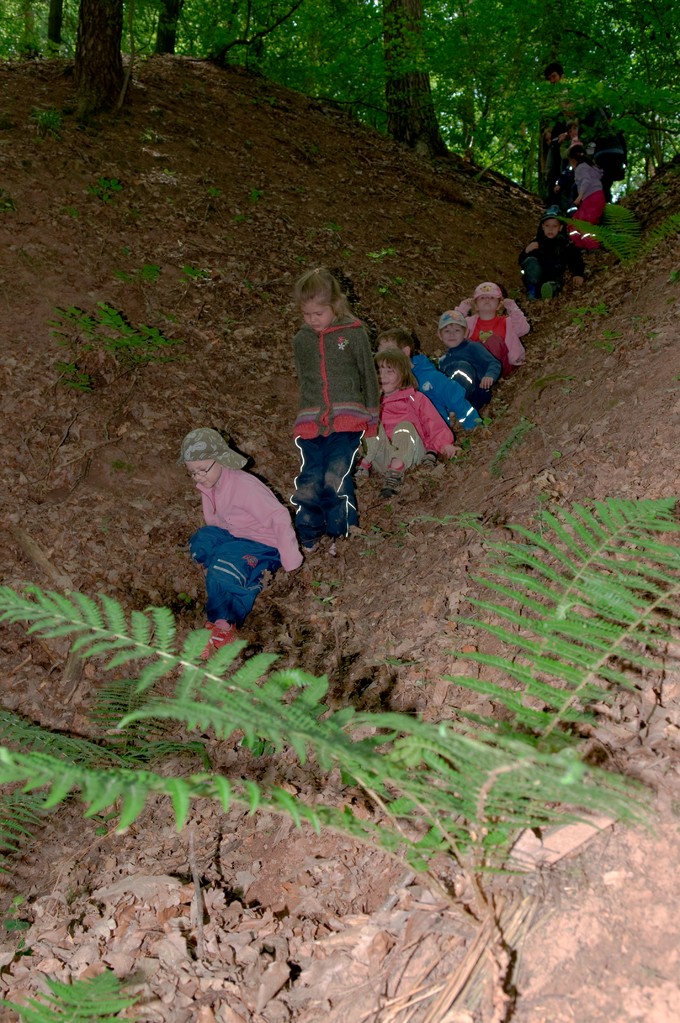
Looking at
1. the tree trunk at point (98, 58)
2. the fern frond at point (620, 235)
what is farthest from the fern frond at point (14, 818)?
the tree trunk at point (98, 58)

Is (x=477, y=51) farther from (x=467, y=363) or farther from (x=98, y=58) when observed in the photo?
(x=467, y=363)

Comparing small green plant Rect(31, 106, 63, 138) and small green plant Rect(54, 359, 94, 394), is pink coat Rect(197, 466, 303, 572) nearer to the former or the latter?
small green plant Rect(54, 359, 94, 394)

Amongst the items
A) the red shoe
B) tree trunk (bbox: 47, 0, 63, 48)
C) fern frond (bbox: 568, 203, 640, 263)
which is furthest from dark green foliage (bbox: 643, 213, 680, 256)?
tree trunk (bbox: 47, 0, 63, 48)

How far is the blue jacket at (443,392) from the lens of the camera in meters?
6.31

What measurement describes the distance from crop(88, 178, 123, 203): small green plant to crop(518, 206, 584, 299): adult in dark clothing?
15.2 feet

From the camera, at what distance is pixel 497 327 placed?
7.15 meters

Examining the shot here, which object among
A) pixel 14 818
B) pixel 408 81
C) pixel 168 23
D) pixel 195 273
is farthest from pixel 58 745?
pixel 168 23

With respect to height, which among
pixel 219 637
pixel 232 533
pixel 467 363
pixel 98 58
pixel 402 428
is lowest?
pixel 219 637

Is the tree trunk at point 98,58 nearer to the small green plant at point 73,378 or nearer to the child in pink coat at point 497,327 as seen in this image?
the small green plant at point 73,378

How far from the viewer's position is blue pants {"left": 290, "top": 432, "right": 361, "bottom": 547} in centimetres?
520

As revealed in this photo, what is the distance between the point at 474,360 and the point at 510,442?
1673 mm

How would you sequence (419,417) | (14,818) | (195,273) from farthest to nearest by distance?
(195,273), (419,417), (14,818)

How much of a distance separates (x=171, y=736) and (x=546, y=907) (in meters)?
2.55

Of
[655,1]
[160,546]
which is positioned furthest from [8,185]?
[655,1]
